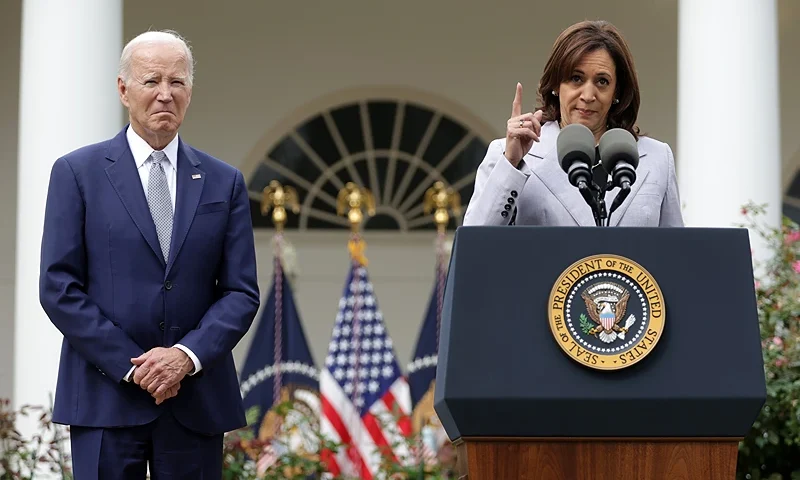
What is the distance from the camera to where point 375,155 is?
43.8 ft

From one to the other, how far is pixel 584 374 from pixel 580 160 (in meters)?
0.47

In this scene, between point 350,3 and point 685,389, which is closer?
point 685,389

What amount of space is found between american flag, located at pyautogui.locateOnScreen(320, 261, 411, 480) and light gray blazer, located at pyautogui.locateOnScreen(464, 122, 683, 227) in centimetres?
657

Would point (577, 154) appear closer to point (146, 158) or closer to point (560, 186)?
point (560, 186)

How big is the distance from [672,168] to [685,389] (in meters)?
0.89

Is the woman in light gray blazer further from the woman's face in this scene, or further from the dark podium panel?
the dark podium panel

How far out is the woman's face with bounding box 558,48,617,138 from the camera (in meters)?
3.25

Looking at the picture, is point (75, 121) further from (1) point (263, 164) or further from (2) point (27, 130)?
(1) point (263, 164)

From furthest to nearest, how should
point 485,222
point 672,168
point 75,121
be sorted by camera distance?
1. point 75,121
2. point 672,168
3. point 485,222

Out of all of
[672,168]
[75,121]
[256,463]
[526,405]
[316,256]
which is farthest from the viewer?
[316,256]

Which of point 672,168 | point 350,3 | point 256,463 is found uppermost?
point 350,3

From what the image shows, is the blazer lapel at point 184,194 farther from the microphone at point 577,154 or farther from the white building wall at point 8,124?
the white building wall at point 8,124

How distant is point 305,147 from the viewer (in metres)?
13.4

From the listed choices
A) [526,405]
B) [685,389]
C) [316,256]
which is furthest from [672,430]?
[316,256]
